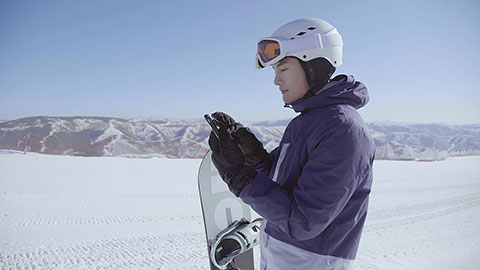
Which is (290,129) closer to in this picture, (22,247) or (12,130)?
(22,247)

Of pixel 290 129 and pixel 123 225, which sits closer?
pixel 290 129

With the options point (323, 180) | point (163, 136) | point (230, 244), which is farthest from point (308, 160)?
point (163, 136)

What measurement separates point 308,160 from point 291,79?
1.43ft

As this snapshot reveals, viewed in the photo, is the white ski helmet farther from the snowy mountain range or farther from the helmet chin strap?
the snowy mountain range

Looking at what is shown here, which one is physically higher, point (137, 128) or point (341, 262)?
point (341, 262)

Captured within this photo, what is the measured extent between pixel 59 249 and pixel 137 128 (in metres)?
37.0

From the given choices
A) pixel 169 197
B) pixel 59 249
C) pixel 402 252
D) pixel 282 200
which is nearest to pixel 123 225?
pixel 59 249

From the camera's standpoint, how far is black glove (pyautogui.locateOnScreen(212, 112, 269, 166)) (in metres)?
1.48

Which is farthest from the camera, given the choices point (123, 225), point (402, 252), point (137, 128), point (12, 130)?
point (137, 128)

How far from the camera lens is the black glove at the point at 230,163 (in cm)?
124

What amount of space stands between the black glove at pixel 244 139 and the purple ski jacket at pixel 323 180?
18 cm

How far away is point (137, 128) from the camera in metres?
39.3

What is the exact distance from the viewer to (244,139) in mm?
1482

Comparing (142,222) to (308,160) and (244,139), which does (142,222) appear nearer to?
(244,139)
